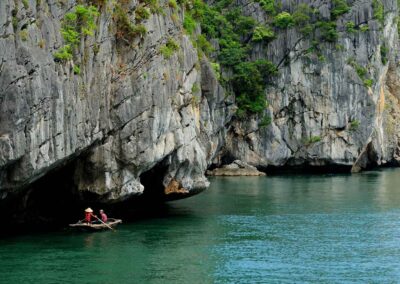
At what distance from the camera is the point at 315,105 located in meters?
68.6

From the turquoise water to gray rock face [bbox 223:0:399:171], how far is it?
84.7ft

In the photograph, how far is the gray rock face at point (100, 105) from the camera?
24219mm

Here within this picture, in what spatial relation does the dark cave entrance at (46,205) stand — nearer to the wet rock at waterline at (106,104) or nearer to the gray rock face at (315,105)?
the wet rock at waterline at (106,104)

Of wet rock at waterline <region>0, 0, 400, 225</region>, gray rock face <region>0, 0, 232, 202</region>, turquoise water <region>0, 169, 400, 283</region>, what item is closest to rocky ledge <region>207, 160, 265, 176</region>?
wet rock at waterline <region>0, 0, 400, 225</region>

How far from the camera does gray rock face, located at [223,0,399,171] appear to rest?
67.9m

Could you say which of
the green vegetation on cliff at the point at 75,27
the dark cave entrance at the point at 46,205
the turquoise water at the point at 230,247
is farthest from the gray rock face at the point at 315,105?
the green vegetation on cliff at the point at 75,27

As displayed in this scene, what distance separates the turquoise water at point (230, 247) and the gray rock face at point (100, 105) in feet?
8.75

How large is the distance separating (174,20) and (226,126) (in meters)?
30.0

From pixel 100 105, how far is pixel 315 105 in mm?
41778

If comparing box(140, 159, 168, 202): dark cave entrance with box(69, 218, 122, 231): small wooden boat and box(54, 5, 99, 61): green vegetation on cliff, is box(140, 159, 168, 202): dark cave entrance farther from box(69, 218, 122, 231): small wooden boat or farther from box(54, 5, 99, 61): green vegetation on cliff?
box(54, 5, 99, 61): green vegetation on cliff

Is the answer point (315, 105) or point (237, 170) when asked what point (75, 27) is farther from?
point (315, 105)

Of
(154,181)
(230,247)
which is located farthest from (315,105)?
(230,247)

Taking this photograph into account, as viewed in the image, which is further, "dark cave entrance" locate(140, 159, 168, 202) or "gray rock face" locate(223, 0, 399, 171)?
"gray rock face" locate(223, 0, 399, 171)

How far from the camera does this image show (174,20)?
120ft
